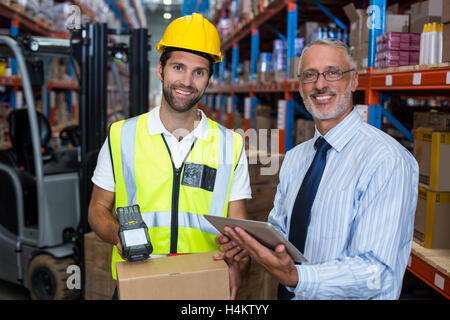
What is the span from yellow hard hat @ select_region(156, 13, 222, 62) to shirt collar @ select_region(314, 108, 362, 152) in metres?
0.63

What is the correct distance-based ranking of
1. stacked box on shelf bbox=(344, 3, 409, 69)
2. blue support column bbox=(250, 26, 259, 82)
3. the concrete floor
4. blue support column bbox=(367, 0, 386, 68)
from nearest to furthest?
blue support column bbox=(367, 0, 386, 68) → stacked box on shelf bbox=(344, 3, 409, 69) → the concrete floor → blue support column bbox=(250, 26, 259, 82)

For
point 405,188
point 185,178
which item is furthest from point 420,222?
point 185,178

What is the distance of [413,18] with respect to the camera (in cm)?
318

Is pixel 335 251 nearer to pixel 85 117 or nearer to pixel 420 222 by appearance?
pixel 420 222

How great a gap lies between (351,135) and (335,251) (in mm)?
428

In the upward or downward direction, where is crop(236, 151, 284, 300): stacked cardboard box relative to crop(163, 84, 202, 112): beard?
downward

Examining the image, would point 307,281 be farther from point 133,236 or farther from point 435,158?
point 435,158

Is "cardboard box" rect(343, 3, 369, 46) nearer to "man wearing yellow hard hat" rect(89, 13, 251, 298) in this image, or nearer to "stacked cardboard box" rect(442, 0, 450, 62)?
"stacked cardboard box" rect(442, 0, 450, 62)

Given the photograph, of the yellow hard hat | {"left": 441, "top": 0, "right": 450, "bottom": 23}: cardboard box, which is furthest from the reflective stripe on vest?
{"left": 441, "top": 0, "right": 450, "bottom": 23}: cardboard box

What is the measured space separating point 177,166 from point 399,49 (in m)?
1.71

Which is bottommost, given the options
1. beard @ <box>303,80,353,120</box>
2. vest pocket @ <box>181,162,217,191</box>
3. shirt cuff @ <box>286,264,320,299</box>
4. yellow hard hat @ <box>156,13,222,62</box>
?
shirt cuff @ <box>286,264,320,299</box>

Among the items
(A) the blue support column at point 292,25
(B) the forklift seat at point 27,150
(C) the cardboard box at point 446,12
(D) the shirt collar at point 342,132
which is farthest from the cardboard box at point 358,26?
(B) the forklift seat at point 27,150

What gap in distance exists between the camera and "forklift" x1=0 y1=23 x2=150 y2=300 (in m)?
3.85

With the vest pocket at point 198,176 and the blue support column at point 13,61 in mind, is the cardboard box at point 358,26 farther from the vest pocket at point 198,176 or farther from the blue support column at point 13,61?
the blue support column at point 13,61
